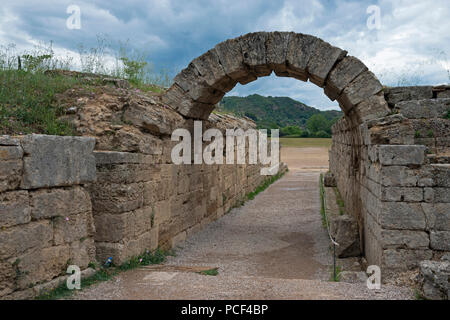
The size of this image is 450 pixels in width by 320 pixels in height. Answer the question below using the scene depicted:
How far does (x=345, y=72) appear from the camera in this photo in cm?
682

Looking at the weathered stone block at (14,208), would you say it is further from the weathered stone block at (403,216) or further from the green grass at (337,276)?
the weathered stone block at (403,216)

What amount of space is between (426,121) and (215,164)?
5520mm

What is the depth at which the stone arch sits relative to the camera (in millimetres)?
6695

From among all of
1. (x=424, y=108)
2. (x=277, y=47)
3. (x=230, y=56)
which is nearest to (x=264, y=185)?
(x=230, y=56)

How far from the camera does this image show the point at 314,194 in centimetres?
1491

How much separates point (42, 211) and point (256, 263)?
4.02 meters

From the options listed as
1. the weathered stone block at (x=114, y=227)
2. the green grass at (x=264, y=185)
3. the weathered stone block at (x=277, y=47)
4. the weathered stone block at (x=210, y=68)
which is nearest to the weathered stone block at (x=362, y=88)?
the weathered stone block at (x=277, y=47)

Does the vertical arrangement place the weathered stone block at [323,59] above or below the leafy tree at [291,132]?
below

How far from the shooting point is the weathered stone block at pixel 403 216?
17.2 ft

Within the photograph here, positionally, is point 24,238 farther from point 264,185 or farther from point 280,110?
point 280,110

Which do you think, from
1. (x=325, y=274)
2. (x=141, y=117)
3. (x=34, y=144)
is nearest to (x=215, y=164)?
(x=141, y=117)

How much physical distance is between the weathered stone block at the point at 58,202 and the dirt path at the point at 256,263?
964 millimetres

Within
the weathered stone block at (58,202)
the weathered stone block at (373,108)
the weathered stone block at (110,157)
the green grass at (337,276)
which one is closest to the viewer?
the weathered stone block at (58,202)

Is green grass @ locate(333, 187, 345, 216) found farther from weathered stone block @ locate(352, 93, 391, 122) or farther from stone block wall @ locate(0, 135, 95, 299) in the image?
stone block wall @ locate(0, 135, 95, 299)
